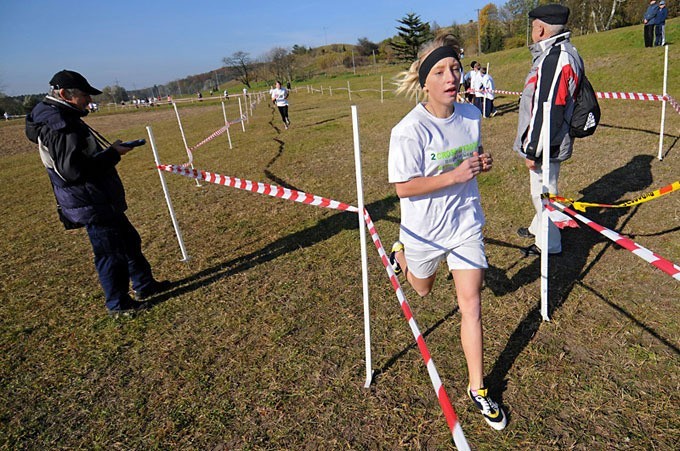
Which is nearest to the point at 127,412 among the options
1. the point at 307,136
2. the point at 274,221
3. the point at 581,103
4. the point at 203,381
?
the point at 203,381

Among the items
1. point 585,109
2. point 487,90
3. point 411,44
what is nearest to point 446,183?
point 585,109

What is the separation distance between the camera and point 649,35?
1680 cm

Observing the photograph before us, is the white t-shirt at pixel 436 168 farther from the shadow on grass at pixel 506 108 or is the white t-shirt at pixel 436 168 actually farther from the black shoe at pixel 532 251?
the shadow on grass at pixel 506 108

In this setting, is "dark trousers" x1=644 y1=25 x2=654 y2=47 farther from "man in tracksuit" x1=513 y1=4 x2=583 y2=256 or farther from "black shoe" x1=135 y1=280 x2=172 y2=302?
"black shoe" x1=135 y1=280 x2=172 y2=302

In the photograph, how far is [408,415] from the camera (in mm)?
2582

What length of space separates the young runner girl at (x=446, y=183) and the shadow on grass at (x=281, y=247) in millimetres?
2907

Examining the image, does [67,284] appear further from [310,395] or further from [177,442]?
[310,395]

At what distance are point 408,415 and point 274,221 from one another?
4352mm

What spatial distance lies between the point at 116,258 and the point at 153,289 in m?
0.68

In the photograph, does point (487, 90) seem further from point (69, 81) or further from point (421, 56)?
point (69, 81)

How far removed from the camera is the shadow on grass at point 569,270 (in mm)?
3000

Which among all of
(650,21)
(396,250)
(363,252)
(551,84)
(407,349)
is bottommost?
(407,349)

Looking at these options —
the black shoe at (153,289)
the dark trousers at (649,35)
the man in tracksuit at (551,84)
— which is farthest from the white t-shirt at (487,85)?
the black shoe at (153,289)

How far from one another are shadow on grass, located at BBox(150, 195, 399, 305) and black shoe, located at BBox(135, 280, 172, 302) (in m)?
0.10
